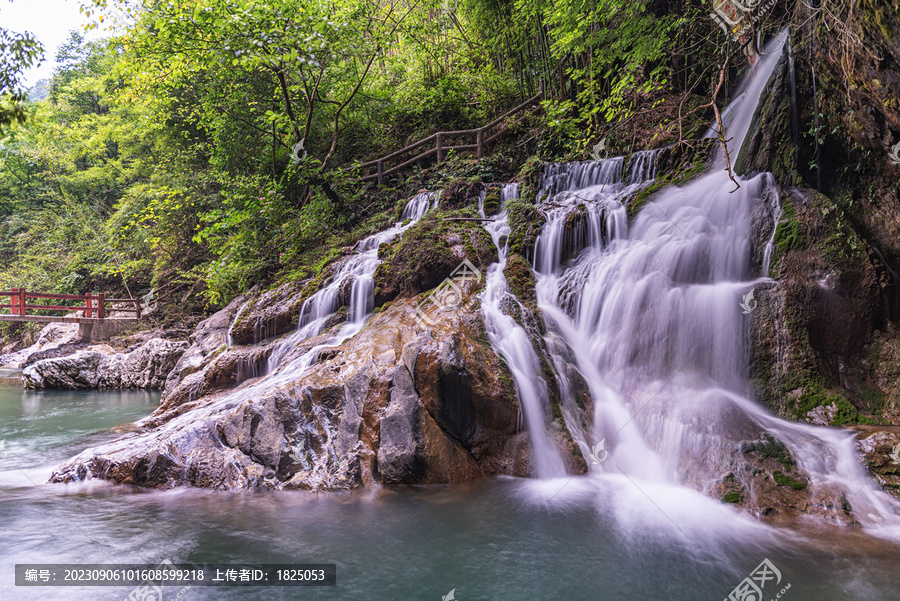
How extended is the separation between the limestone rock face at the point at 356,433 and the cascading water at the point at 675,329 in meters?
1.03

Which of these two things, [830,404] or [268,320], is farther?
[268,320]

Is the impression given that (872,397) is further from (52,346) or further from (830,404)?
(52,346)

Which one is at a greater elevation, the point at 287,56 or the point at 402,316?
the point at 287,56

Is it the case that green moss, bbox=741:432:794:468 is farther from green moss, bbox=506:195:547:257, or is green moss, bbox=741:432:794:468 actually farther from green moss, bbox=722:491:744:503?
green moss, bbox=506:195:547:257

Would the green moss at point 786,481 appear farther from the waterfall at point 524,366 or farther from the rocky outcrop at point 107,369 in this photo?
the rocky outcrop at point 107,369

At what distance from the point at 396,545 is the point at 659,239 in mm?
5317

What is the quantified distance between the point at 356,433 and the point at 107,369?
10.1 meters

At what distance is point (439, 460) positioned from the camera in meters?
4.71

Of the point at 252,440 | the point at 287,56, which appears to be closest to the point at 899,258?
the point at 252,440

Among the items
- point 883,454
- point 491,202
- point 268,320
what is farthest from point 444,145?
point 883,454

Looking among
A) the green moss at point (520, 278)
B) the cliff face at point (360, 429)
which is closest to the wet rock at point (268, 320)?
the cliff face at point (360, 429)

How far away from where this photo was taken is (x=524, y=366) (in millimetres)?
5465

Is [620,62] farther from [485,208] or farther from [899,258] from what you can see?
[899,258]

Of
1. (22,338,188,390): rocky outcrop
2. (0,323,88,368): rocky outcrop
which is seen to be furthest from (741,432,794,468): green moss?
(0,323,88,368): rocky outcrop
